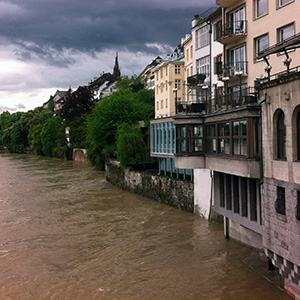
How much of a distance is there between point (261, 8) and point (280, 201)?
13035 millimetres

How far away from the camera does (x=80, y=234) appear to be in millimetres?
23547

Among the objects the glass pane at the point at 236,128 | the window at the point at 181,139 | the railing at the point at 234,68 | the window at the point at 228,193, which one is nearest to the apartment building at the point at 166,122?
the window at the point at 181,139

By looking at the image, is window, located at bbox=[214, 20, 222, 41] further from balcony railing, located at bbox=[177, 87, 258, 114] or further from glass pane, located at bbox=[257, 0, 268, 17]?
balcony railing, located at bbox=[177, 87, 258, 114]

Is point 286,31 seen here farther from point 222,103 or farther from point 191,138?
point 191,138

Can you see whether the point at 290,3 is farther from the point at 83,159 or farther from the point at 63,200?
the point at 83,159

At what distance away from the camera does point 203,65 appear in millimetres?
29172

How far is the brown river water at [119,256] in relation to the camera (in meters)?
15.4

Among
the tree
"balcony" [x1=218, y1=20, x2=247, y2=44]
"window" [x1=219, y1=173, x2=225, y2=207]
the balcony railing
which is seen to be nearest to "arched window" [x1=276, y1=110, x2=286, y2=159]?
the balcony railing

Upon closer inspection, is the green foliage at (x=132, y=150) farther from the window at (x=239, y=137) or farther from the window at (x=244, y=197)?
the window at (x=239, y=137)

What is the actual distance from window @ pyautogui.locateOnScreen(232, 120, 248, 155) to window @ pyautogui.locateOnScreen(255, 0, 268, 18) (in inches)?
347

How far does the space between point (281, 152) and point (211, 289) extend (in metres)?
6.19

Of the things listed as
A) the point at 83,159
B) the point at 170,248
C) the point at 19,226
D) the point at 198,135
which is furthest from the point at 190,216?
the point at 83,159

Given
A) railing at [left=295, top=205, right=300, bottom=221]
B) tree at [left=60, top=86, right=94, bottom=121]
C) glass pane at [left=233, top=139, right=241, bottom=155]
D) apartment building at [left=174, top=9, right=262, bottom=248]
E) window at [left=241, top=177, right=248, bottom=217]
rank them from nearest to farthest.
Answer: railing at [left=295, top=205, right=300, bottom=221] → apartment building at [left=174, top=9, right=262, bottom=248] → glass pane at [left=233, top=139, right=241, bottom=155] → window at [left=241, top=177, right=248, bottom=217] → tree at [left=60, top=86, right=94, bottom=121]

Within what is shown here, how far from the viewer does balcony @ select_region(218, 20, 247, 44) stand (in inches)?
890
